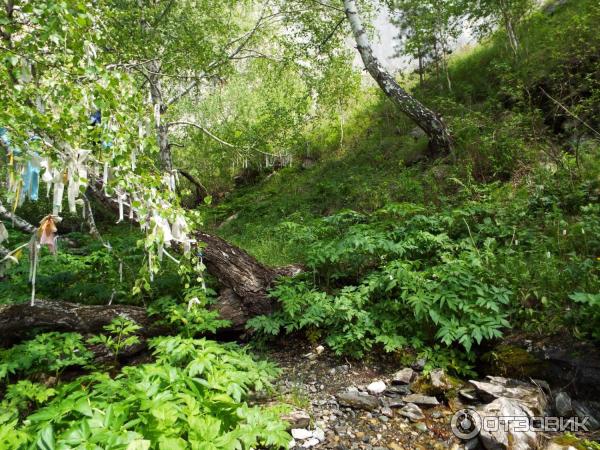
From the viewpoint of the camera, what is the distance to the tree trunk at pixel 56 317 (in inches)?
164

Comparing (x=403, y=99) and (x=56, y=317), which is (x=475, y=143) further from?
(x=56, y=317)

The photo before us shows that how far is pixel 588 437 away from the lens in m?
2.82

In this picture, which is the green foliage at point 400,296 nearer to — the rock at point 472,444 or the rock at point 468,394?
the rock at point 468,394

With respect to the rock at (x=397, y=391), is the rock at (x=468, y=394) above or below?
below

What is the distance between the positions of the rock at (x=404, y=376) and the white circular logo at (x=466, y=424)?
577 mm

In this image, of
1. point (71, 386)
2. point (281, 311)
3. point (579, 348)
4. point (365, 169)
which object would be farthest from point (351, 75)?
point (71, 386)

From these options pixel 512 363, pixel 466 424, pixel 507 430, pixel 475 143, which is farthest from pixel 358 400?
pixel 475 143

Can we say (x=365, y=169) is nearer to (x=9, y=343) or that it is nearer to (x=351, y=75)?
(x=351, y=75)

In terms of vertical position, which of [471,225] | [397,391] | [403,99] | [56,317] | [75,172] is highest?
[403,99]

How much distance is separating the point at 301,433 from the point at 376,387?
0.97 metres

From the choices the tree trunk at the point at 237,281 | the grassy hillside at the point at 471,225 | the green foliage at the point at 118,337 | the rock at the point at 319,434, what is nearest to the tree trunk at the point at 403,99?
the grassy hillside at the point at 471,225

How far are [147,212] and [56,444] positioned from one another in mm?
1269

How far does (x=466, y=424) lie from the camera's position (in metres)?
3.06

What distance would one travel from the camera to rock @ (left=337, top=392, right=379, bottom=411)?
343 cm
